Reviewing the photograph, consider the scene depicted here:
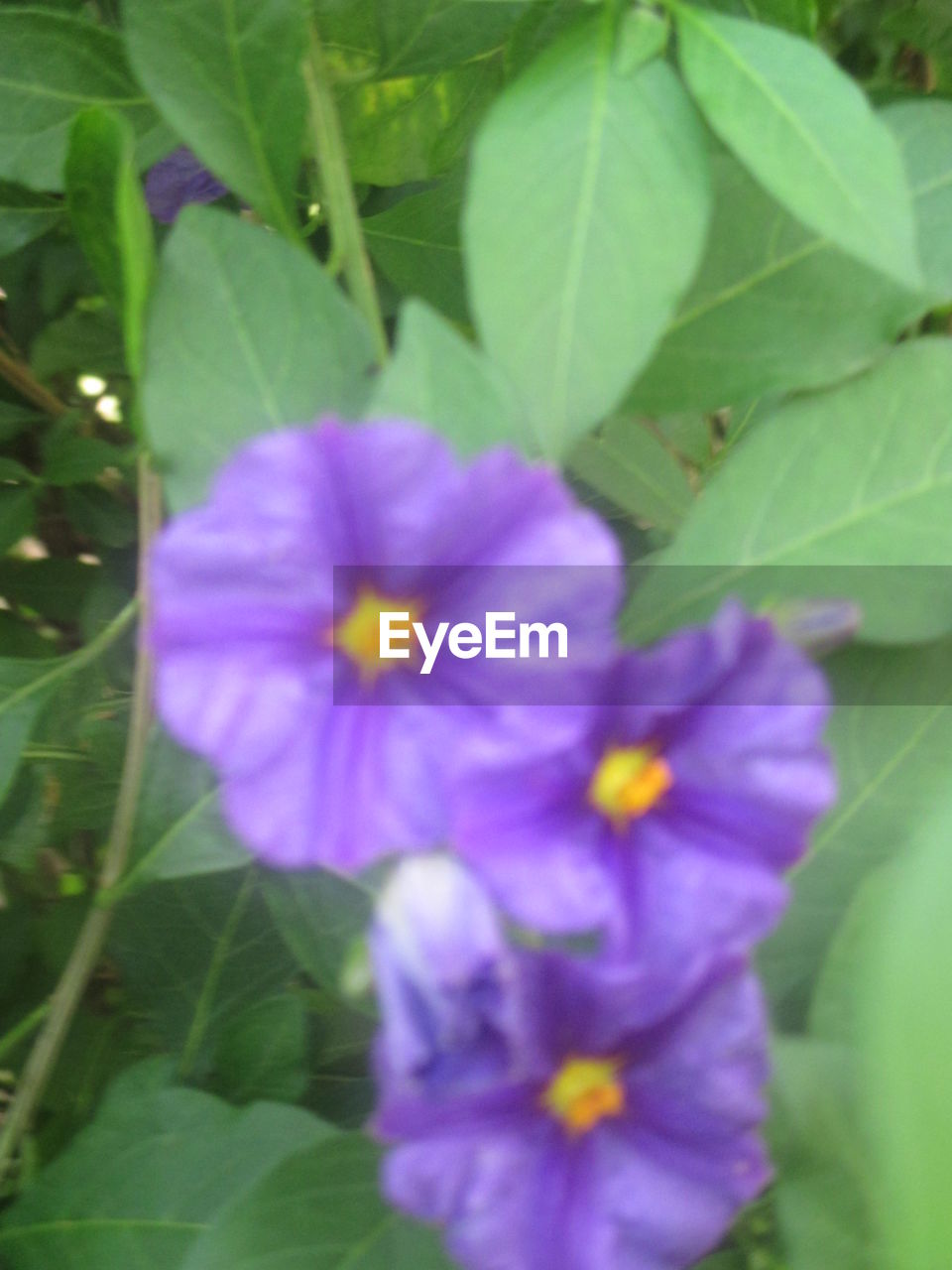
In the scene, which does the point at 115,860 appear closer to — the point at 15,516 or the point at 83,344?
the point at 15,516

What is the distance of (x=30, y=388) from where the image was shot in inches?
39.5

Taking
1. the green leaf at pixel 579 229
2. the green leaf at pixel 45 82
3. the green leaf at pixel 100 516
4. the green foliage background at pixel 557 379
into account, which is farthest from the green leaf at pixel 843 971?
the green leaf at pixel 100 516

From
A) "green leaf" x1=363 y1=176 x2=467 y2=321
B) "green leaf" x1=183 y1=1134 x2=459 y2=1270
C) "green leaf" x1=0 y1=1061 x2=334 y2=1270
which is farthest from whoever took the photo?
"green leaf" x1=363 y1=176 x2=467 y2=321

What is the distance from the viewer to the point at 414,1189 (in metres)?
0.38

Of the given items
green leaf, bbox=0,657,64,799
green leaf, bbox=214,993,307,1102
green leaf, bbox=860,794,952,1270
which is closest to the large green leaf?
green leaf, bbox=0,657,64,799

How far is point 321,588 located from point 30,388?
701 millimetres

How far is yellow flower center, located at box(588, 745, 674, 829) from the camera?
440 millimetres

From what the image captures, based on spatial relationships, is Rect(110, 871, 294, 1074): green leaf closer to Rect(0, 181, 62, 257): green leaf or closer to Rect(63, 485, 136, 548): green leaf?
Rect(63, 485, 136, 548): green leaf

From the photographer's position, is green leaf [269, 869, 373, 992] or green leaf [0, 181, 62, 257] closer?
green leaf [269, 869, 373, 992]

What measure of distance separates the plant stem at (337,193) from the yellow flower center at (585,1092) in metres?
0.31

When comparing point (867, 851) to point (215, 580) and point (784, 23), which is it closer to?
point (215, 580)

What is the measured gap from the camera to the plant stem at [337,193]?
22.1 inches

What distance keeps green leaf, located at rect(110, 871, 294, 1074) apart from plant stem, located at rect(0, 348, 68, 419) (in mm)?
444

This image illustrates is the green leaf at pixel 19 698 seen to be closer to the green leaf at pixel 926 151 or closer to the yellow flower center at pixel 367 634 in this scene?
the yellow flower center at pixel 367 634
